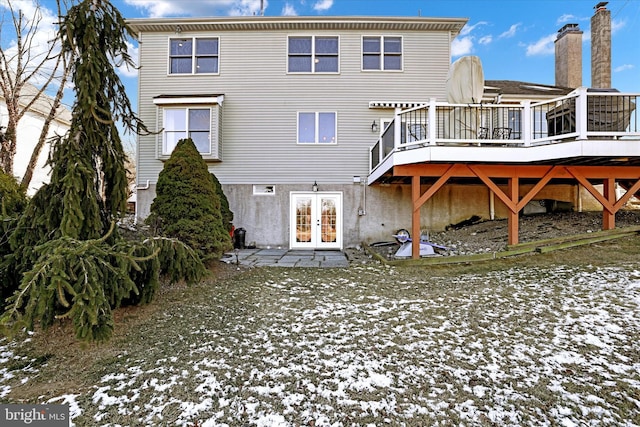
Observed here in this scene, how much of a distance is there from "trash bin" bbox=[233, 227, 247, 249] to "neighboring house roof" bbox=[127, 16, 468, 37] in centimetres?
670

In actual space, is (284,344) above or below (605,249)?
below

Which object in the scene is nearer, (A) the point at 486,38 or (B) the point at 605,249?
(B) the point at 605,249

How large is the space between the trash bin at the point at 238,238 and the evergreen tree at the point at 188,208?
11.1 feet

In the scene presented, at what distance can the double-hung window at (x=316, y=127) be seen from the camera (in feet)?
33.8

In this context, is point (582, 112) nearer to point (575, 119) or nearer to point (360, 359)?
point (575, 119)

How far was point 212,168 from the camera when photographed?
10180 millimetres

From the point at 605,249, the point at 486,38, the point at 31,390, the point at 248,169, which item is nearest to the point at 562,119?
the point at 605,249

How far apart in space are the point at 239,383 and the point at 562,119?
7761mm

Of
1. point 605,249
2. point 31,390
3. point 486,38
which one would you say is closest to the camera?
point 31,390

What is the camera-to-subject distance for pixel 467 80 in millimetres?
6891

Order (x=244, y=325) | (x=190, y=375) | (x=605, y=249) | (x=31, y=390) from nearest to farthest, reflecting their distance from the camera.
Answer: (x=31, y=390), (x=190, y=375), (x=244, y=325), (x=605, y=249)

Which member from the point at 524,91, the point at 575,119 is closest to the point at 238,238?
the point at 575,119

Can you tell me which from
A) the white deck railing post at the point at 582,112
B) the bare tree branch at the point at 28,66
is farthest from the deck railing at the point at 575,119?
the bare tree branch at the point at 28,66

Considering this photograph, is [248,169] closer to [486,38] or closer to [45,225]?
[45,225]
